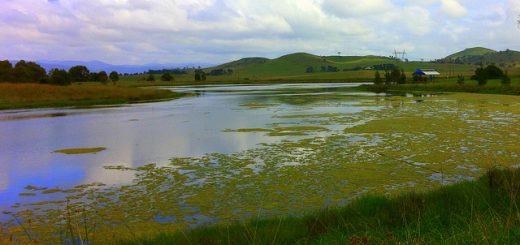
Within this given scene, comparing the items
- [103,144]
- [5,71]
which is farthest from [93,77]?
[103,144]

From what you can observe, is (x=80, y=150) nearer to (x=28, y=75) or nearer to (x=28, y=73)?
(x=28, y=75)

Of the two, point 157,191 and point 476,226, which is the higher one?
point 476,226

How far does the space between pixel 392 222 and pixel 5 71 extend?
7915 cm

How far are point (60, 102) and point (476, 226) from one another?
43577 mm

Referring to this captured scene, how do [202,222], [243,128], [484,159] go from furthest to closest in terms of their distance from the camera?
[243,128] → [484,159] → [202,222]

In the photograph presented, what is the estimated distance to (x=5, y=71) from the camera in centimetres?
7075

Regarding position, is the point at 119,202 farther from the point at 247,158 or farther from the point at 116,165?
the point at 247,158

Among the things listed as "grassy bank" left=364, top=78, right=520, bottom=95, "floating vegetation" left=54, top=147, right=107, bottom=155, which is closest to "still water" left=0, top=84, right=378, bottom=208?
"floating vegetation" left=54, top=147, right=107, bottom=155

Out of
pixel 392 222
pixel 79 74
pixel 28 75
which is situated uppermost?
pixel 79 74

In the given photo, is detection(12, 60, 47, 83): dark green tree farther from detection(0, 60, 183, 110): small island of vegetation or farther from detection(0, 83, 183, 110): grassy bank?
detection(0, 83, 183, 110): grassy bank

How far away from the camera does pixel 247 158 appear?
12906 mm

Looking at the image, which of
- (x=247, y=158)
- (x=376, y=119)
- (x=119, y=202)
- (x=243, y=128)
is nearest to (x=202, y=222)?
(x=119, y=202)

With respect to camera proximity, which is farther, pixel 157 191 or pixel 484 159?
pixel 484 159

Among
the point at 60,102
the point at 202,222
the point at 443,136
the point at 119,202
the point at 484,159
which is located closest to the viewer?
the point at 202,222
